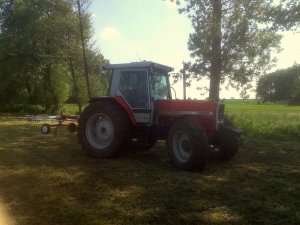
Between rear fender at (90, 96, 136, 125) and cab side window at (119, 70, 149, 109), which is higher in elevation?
cab side window at (119, 70, 149, 109)

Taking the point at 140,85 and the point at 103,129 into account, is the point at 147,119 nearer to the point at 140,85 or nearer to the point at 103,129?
the point at 140,85

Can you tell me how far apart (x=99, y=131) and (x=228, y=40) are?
383 inches

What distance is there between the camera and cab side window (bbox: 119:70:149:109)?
9.36 m

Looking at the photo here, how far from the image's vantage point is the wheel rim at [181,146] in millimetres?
8164

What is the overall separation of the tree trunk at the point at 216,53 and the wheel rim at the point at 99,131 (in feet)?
26.5

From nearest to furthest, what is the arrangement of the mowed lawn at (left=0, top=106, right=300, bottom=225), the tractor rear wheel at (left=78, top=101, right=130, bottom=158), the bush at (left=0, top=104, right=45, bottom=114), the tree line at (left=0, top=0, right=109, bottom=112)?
the mowed lawn at (left=0, top=106, right=300, bottom=225) < the tractor rear wheel at (left=78, top=101, right=130, bottom=158) < the tree line at (left=0, top=0, right=109, bottom=112) < the bush at (left=0, top=104, right=45, bottom=114)

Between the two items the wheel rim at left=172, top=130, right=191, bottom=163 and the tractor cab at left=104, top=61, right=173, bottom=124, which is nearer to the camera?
the wheel rim at left=172, top=130, right=191, bottom=163

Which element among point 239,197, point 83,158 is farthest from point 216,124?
point 83,158

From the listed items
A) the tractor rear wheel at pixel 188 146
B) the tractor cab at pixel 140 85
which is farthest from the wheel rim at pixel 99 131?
the tractor rear wheel at pixel 188 146

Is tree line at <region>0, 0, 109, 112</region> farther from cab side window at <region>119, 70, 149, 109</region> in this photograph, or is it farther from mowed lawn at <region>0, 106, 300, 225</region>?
mowed lawn at <region>0, 106, 300, 225</region>

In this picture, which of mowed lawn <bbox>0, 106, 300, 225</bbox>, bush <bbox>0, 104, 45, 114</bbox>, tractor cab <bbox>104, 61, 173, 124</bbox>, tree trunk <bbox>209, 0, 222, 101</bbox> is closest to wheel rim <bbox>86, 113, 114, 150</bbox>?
mowed lawn <bbox>0, 106, 300, 225</bbox>

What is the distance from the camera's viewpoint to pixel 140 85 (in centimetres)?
948

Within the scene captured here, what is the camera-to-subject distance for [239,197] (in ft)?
19.4

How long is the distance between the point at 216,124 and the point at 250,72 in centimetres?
1042
